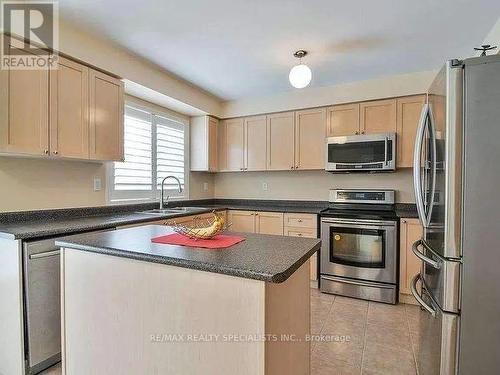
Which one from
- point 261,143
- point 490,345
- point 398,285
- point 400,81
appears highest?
point 400,81

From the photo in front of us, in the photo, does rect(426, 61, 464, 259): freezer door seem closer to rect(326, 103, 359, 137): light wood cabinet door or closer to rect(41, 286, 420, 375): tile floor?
rect(41, 286, 420, 375): tile floor

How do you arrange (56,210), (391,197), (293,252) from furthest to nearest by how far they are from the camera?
(391,197)
(56,210)
(293,252)

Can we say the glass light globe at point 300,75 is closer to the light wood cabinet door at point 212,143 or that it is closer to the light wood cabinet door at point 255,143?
the light wood cabinet door at point 255,143

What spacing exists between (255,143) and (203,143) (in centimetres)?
75

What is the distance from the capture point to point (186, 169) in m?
4.09

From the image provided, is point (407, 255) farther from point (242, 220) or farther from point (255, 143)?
point (255, 143)

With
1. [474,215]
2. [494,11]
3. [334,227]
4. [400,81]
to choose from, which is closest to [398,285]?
[334,227]

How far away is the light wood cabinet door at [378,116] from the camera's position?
3254 mm

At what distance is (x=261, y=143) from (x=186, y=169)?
1159mm

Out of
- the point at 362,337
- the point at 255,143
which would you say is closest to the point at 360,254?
the point at 362,337

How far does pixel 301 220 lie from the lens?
3396mm

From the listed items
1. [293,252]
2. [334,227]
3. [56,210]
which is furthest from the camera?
[334,227]

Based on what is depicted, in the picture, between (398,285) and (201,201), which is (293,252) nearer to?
(398,285)

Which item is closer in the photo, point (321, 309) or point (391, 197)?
point (321, 309)
